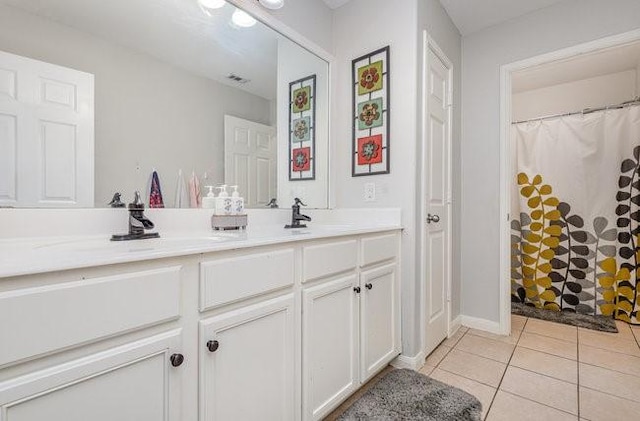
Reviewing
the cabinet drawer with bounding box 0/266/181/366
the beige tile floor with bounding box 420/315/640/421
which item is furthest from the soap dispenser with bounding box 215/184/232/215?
the beige tile floor with bounding box 420/315/640/421

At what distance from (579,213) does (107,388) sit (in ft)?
11.7

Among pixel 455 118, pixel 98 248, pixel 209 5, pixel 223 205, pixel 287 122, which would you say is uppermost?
pixel 209 5

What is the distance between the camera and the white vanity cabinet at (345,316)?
49.0 inches

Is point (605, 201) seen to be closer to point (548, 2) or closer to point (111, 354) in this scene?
point (548, 2)

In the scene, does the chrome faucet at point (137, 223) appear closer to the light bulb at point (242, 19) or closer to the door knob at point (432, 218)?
the light bulb at point (242, 19)

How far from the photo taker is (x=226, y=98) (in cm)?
165

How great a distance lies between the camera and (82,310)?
0.66 m

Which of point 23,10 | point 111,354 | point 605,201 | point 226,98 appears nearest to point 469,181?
point 605,201

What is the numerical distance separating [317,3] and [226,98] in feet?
3.44

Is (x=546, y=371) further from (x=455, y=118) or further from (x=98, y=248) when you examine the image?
(x=98, y=248)

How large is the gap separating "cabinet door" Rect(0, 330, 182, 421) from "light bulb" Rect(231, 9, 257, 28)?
1592 mm

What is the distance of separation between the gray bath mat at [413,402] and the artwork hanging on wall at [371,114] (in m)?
1.22

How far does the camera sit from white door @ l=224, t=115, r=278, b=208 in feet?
5.46

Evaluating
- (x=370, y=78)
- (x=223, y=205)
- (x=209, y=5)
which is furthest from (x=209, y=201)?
(x=370, y=78)
